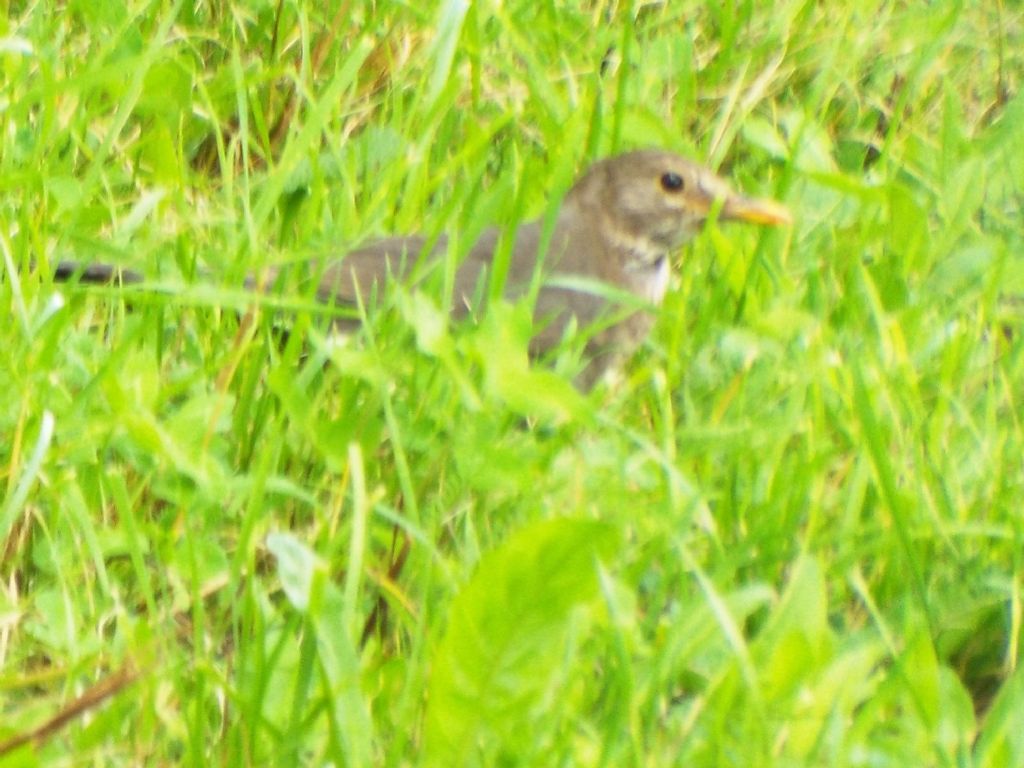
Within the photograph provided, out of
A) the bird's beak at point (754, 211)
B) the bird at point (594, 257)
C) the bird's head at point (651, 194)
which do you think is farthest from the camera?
the bird's head at point (651, 194)

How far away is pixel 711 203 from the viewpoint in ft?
14.7

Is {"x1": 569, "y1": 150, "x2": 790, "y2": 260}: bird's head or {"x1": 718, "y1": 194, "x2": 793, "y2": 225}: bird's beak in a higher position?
{"x1": 718, "y1": 194, "x2": 793, "y2": 225}: bird's beak

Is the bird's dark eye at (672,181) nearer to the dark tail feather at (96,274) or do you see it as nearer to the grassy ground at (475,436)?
the grassy ground at (475,436)

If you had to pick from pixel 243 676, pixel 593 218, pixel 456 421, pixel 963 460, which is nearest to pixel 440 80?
pixel 593 218

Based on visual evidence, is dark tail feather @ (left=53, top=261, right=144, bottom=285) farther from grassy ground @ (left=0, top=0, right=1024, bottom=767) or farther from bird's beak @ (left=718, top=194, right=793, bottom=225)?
bird's beak @ (left=718, top=194, right=793, bottom=225)

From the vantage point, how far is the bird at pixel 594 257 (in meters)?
3.73

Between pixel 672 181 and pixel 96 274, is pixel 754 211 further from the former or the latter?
pixel 96 274

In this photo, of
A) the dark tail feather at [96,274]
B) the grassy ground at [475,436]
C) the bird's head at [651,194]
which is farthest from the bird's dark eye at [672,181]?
the dark tail feather at [96,274]

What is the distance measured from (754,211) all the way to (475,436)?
1339mm

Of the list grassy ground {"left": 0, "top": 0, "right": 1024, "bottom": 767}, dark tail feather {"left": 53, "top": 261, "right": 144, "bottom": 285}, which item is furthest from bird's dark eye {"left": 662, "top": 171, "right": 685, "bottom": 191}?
dark tail feather {"left": 53, "top": 261, "right": 144, "bottom": 285}

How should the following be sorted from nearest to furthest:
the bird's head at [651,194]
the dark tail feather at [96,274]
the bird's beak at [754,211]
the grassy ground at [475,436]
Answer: the grassy ground at [475,436]
the dark tail feather at [96,274]
the bird's beak at [754,211]
the bird's head at [651,194]

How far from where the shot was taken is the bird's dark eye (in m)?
4.49

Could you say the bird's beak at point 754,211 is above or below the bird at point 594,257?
above

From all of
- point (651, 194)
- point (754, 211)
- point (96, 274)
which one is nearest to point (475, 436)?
point (96, 274)
